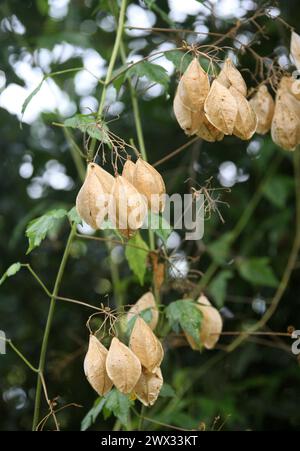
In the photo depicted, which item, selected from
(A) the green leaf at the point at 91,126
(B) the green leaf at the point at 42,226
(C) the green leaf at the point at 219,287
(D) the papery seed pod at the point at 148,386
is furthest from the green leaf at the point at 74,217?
(C) the green leaf at the point at 219,287

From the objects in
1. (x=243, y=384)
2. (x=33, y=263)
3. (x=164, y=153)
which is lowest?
(x=243, y=384)

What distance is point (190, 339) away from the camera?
1.20 m

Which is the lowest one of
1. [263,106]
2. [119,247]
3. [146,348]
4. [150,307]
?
[119,247]

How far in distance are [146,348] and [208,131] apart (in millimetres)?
301

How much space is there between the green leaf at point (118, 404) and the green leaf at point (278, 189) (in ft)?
2.87

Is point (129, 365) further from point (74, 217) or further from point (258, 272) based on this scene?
point (258, 272)

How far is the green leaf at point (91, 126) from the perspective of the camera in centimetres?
95

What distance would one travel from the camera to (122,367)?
887 millimetres

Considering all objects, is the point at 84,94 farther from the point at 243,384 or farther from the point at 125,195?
the point at 125,195

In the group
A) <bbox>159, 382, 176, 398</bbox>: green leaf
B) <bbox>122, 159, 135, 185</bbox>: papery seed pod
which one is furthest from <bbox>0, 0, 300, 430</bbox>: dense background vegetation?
<bbox>122, 159, 135, 185</bbox>: papery seed pod

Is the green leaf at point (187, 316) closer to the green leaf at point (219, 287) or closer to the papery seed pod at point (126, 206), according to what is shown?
the papery seed pod at point (126, 206)

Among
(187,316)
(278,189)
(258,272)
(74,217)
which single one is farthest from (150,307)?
(278,189)

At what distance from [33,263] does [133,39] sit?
0.67m
